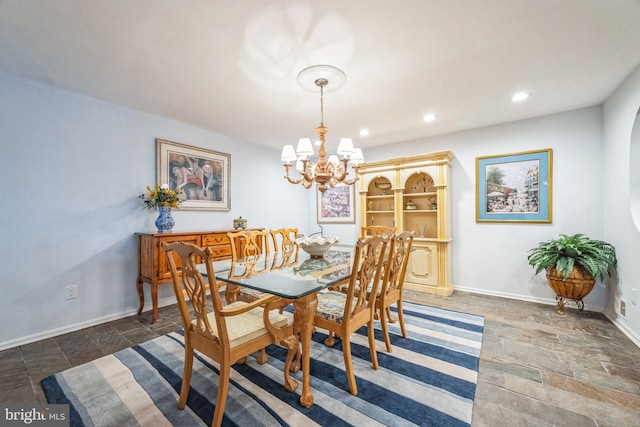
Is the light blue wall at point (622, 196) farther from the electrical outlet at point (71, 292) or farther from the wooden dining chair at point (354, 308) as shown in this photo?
the electrical outlet at point (71, 292)

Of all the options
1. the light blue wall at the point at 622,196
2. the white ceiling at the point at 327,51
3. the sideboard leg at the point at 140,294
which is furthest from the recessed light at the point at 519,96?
the sideboard leg at the point at 140,294

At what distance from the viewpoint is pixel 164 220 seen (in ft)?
10.1

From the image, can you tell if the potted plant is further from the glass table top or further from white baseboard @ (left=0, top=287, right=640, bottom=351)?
the glass table top

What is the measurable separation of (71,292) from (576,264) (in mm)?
5312

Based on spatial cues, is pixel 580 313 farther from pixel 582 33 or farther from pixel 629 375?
pixel 582 33

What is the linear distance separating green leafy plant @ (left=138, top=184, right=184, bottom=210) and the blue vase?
0.25ft

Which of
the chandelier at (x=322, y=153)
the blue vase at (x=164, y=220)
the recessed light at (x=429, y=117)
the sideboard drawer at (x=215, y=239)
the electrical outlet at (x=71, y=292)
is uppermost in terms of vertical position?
the recessed light at (x=429, y=117)

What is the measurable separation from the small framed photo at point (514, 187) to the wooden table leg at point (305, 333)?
326cm

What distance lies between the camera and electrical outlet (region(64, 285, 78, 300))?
8.52 feet

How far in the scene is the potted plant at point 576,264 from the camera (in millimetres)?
2697

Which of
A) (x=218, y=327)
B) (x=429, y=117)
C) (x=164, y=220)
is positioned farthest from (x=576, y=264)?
(x=164, y=220)

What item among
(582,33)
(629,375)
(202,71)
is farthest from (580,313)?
(202,71)

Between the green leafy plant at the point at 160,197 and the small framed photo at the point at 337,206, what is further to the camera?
the small framed photo at the point at 337,206

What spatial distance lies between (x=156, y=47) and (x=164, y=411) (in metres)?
2.45
